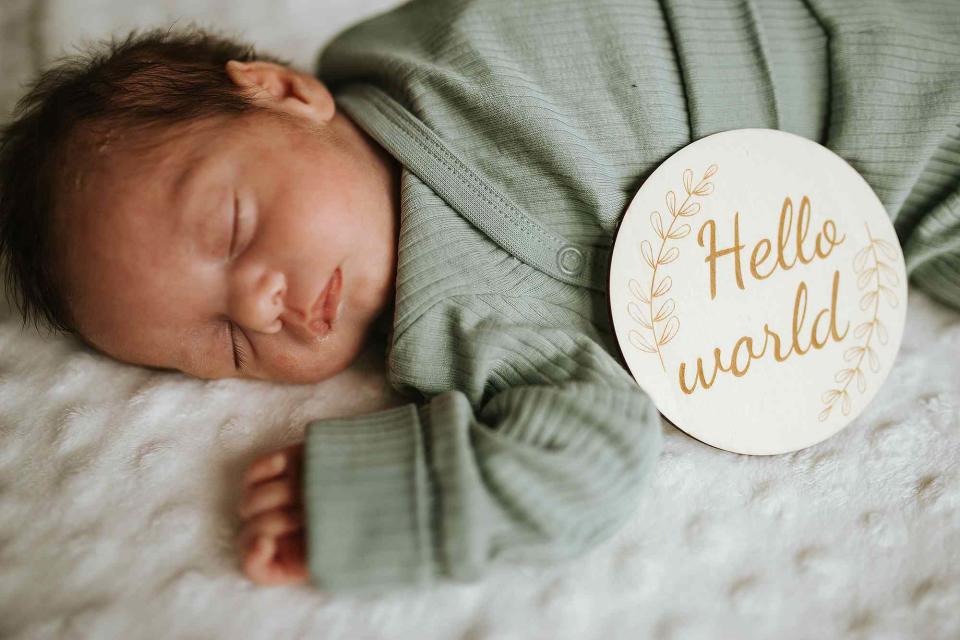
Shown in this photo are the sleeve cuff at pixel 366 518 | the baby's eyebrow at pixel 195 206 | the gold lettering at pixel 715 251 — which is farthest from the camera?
the gold lettering at pixel 715 251

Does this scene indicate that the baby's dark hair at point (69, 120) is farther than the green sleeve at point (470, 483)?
Yes

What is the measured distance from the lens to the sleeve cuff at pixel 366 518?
0.71m

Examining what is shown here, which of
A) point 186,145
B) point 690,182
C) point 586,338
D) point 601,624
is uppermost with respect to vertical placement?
point 186,145

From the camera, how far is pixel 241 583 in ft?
2.44

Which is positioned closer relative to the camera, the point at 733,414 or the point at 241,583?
the point at 241,583

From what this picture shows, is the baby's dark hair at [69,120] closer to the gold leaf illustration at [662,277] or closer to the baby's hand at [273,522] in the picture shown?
the baby's hand at [273,522]

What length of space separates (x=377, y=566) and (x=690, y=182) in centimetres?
61

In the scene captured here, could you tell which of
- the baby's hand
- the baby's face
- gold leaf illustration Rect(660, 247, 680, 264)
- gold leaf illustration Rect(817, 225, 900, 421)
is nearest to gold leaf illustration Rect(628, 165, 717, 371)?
gold leaf illustration Rect(660, 247, 680, 264)

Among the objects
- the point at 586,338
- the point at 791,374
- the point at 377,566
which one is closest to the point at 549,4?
the point at 586,338

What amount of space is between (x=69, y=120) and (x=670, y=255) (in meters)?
0.76

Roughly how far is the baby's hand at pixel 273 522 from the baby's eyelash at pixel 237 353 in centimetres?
18

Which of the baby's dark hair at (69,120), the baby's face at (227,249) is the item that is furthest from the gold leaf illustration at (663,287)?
the baby's dark hair at (69,120)

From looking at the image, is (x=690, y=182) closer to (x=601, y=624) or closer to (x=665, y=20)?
(x=665, y=20)

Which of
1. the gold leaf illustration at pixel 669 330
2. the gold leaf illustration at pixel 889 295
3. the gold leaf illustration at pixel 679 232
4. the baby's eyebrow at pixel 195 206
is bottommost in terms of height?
the gold leaf illustration at pixel 889 295
